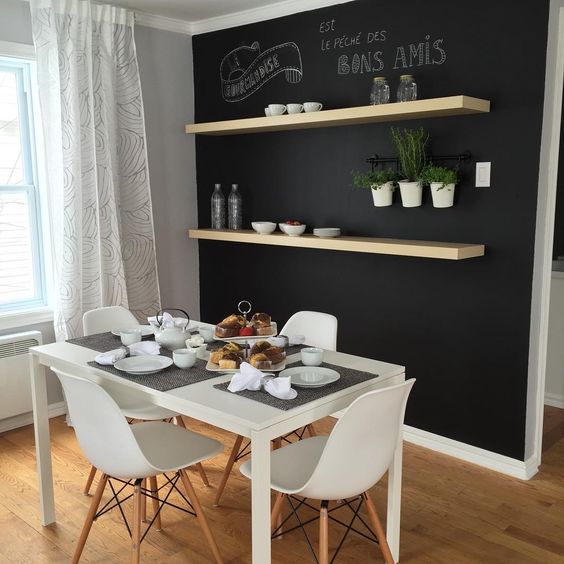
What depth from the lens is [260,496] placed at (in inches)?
75.5

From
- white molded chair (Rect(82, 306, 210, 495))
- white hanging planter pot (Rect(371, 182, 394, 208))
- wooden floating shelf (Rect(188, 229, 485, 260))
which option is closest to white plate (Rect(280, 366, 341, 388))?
white molded chair (Rect(82, 306, 210, 495))

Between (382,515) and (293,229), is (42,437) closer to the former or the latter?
(382,515)

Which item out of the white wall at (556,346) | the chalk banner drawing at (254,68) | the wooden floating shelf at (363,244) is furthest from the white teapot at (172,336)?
the white wall at (556,346)

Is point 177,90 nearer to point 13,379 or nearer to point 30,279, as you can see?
point 30,279

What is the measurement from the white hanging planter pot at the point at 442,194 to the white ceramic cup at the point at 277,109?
109 centimetres

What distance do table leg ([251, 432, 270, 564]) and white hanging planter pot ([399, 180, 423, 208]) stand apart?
180cm

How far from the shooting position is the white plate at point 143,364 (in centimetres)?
238

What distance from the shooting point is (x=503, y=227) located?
10.2ft

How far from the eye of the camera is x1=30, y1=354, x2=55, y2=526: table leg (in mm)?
2688

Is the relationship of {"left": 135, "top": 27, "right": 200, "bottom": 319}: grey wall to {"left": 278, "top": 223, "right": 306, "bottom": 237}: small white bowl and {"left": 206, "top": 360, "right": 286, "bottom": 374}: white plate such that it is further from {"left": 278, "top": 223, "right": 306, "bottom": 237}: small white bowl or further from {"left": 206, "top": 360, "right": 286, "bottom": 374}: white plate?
{"left": 206, "top": 360, "right": 286, "bottom": 374}: white plate

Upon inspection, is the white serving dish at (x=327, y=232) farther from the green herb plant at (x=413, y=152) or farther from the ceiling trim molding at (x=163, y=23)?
the ceiling trim molding at (x=163, y=23)

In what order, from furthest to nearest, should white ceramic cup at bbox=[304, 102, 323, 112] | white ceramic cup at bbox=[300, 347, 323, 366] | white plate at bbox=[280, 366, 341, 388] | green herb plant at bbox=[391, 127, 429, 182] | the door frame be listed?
white ceramic cup at bbox=[304, 102, 323, 112] < green herb plant at bbox=[391, 127, 429, 182] < the door frame < white ceramic cup at bbox=[300, 347, 323, 366] < white plate at bbox=[280, 366, 341, 388]

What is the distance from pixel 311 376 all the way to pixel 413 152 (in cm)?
148

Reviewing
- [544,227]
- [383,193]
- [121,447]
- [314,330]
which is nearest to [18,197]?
[314,330]
